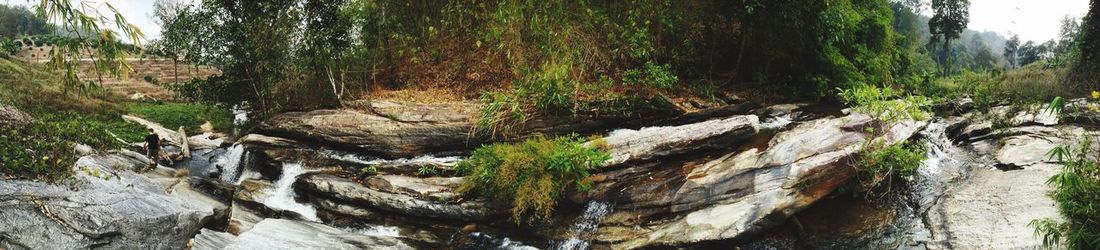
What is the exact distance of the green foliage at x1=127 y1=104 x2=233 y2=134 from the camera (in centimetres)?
2381

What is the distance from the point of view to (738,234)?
751 centimetres

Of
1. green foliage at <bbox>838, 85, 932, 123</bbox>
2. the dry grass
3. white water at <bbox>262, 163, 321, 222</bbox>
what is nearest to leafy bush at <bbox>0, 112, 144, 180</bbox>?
white water at <bbox>262, 163, 321, 222</bbox>

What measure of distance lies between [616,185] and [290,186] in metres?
5.85

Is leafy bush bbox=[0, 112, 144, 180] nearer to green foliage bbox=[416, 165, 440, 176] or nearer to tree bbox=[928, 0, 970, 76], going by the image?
green foliage bbox=[416, 165, 440, 176]

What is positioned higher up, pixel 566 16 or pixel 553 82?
pixel 566 16

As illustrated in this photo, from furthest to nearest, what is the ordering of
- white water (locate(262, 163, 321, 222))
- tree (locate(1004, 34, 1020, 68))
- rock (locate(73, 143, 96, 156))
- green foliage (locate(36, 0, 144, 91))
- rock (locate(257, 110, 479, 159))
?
tree (locate(1004, 34, 1020, 68))
rock (locate(257, 110, 479, 159))
rock (locate(73, 143, 96, 156))
white water (locate(262, 163, 321, 222))
green foliage (locate(36, 0, 144, 91))

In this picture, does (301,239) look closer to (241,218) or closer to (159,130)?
(241,218)

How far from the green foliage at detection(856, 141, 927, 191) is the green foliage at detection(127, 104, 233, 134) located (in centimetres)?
2174

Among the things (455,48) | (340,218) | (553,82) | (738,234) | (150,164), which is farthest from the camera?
(455,48)

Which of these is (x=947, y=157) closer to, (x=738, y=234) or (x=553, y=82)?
(x=738, y=234)

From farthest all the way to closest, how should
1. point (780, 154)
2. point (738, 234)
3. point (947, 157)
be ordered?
point (947, 157) < point (780, 154) < point (738, 234)

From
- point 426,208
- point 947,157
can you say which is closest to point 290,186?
point 426,208

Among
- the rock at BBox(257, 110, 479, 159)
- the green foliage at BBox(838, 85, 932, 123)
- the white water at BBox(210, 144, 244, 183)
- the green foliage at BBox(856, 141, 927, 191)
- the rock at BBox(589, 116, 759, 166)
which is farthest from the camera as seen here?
the white water at BBox(210, 144, 244, 183)

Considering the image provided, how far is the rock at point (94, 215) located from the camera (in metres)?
6.96
